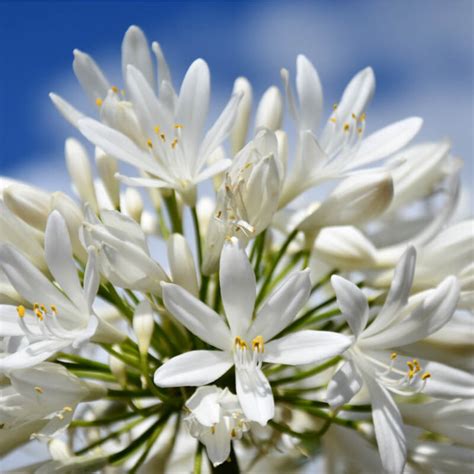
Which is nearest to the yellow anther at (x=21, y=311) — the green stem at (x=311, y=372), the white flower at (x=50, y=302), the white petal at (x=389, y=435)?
the white flower at (x=50, y=302)

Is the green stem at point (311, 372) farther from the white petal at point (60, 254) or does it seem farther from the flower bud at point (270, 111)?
the flower bud at point (270, 111)

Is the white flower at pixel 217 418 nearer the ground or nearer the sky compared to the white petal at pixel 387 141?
nearer the ground

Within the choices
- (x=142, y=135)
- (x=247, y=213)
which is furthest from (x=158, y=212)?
(x=247, y=213)

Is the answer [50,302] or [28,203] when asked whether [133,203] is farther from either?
[50,302]

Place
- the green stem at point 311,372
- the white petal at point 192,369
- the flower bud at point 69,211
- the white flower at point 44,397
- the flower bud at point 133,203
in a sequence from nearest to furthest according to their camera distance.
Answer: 1. the white petal at point 192,369
2. the white flower at point 44,397
3. the flower bud at point 69,211
4. the green stem at point 311,372
5. the flower bud at point 133,203

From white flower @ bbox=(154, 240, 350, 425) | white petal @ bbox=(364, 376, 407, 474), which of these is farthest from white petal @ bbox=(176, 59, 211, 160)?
white petal @ bbox=(364, 376, 407, 474)

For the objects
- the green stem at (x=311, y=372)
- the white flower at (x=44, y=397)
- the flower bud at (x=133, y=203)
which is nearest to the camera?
the white flower at (x=44, y=397)

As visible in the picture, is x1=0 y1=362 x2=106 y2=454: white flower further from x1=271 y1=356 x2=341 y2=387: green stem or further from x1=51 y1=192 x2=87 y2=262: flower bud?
x1=271 y1=356 x2=341 y2=387: green stem
